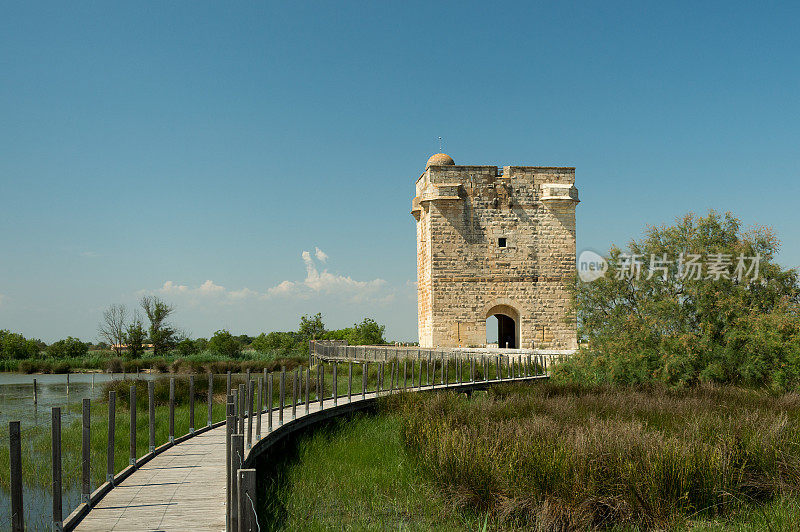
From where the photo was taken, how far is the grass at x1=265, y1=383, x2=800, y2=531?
6.31m

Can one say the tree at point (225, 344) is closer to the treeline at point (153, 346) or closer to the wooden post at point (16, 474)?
the treeline at point (153, 346)

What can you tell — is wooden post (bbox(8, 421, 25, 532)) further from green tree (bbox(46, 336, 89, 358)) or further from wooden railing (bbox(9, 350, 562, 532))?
green tree (bbox(46, 336, 89, 358))

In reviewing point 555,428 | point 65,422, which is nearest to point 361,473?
point 555,428

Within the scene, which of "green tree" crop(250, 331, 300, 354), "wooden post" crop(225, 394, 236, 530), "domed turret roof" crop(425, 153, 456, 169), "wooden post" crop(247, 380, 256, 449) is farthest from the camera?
"green tree" crop(250, 331, 300, 354)

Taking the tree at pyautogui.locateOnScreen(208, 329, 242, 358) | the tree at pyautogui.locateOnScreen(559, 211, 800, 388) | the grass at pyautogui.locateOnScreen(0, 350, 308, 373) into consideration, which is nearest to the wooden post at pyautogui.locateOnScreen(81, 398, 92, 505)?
the tree at pyautogui.locateOnScreen(559, 211, 800, 388)

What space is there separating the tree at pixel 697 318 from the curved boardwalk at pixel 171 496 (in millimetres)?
10723

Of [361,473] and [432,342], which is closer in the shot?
[361,473]

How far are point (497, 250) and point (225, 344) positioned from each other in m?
22.5

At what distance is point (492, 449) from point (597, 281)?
11168mm

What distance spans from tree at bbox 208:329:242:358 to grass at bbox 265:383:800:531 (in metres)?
33.9

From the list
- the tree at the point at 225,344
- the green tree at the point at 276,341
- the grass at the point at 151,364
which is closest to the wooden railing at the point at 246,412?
the grass at the point at 151,364

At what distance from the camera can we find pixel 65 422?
14219mm

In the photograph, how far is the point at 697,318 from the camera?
52.0ft

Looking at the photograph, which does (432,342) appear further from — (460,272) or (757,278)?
(757,278)
